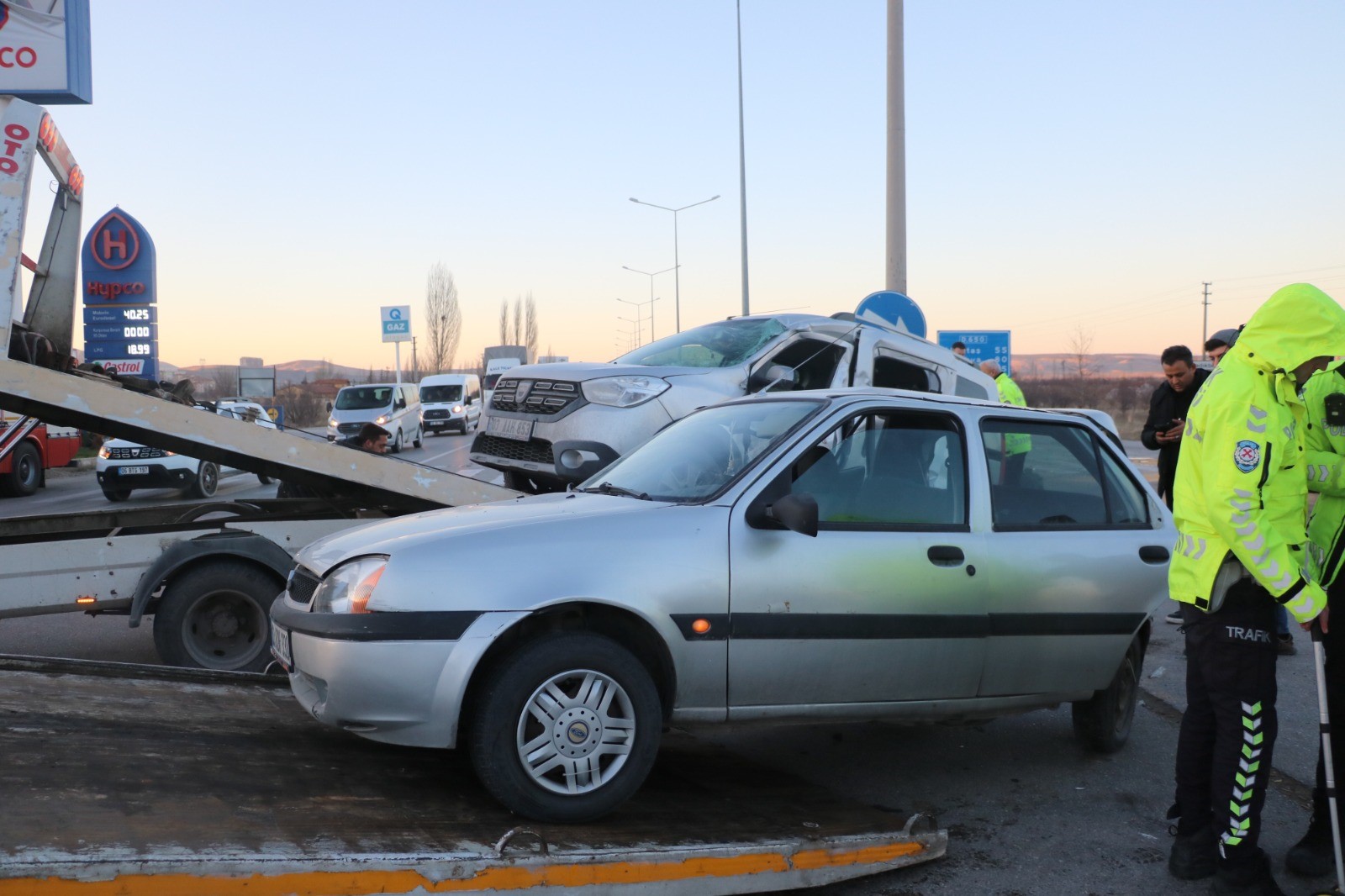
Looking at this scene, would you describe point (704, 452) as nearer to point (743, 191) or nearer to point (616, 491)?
point (616, 491)

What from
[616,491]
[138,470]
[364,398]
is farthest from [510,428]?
[364,398]

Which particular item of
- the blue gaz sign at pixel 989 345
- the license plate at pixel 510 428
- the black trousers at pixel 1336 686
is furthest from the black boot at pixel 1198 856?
the blue gaz sign at pixel 989 345

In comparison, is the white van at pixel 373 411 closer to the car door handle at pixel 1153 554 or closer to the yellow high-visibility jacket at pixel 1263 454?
the car door handle at pixel 1153 554

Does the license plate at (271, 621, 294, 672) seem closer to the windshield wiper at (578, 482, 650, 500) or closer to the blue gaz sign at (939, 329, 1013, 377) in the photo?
the windshield wiper at (578, 482, 650, 500)

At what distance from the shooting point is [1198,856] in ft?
12.6

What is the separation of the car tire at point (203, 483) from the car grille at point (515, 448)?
11.8 metres

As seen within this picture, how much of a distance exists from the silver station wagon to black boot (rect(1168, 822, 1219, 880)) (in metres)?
0.94

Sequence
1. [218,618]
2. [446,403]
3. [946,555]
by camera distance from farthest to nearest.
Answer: [446,403]
[218,618]
[946,555]

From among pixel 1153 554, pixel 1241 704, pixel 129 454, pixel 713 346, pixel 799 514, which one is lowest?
pixel 1241 704

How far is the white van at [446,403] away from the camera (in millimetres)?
42562

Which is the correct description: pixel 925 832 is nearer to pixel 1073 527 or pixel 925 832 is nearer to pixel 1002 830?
pixel 1002 830

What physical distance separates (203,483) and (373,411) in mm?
12155

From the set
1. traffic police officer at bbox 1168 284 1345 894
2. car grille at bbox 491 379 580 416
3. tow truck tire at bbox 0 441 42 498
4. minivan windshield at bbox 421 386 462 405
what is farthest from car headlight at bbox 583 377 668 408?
minivan windshield at bbox 421 386 462 405

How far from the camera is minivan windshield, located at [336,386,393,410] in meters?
31.5
